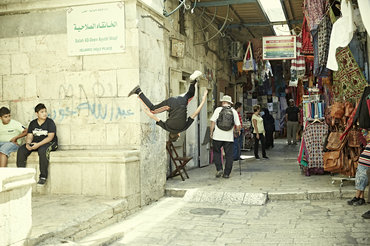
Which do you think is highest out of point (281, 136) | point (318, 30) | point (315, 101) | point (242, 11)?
point (242, 11)

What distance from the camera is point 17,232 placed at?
405cm

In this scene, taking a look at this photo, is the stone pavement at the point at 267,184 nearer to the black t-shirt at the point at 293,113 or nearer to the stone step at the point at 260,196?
the stone step at the point at 260,196

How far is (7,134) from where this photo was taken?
23.2ft

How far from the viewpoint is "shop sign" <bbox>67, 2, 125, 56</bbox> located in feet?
22.5

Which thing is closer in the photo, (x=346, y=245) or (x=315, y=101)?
(x=346, y=245)

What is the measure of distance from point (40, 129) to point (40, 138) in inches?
5.8

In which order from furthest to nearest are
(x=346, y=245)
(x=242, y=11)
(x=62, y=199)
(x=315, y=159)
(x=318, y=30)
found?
(x=242, y=11) < (x=315, y=159) < (x=318, y=30) < (x=62, y=199) < (x=346, y=245)

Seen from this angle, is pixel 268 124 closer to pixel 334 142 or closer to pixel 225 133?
pixel 225 133

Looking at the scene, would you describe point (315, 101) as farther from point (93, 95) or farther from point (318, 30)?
point (93, 95)

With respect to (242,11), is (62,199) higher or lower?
lower

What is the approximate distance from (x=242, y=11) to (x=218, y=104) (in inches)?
118

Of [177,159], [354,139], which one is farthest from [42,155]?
[354,139]

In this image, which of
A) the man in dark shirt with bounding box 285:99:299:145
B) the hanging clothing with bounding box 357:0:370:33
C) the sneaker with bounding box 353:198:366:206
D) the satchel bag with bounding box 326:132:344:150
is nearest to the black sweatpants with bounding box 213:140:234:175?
the satchel bag with bounding box 326:132:344:150

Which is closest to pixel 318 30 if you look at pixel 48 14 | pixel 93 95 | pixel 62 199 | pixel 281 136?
pixel 93 95
